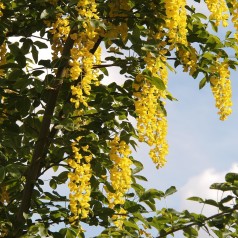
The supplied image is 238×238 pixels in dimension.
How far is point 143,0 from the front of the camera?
14.8 ft

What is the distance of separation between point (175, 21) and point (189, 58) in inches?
26.4

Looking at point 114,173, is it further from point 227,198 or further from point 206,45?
point 206,45

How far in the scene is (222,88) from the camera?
4.95 meters

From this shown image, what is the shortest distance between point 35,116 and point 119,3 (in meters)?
1.24

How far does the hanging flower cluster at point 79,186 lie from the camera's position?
155 inches

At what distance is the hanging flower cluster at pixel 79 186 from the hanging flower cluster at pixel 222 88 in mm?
1403

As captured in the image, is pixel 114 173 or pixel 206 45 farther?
pixel 206 45

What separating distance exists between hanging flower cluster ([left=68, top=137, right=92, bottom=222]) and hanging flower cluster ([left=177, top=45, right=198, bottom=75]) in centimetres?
126

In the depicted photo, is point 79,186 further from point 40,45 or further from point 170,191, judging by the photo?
point 40,45

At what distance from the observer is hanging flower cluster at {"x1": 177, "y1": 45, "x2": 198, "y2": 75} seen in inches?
186

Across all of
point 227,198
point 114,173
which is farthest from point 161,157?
point 227,198

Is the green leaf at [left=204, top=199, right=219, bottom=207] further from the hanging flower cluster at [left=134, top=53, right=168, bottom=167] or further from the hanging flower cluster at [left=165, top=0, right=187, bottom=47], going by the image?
the hanging flower cluster at [left=165, top=0, right=187, bottom=47]

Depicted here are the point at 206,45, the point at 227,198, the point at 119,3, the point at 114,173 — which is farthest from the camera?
the point at 206,45

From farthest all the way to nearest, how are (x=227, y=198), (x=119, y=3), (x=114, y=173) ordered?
(x=119, y=3) → (x=114, y=173) → (x=227, y=198)
